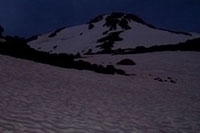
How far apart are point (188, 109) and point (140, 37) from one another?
56623mm

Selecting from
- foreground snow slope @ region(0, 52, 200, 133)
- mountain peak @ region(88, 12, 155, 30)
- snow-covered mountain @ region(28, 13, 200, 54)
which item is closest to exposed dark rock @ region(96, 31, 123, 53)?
snow-covered mountain @ region(28, 13, 200, 54)

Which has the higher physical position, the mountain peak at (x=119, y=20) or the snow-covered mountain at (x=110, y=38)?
the mountain peak at (x=119, y=20)

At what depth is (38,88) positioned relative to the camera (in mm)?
13320

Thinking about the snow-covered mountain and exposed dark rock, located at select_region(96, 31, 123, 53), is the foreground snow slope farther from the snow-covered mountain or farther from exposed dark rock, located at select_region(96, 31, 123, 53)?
the snow-covered mountain

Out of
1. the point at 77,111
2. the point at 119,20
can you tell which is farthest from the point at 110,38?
the point at 77,111

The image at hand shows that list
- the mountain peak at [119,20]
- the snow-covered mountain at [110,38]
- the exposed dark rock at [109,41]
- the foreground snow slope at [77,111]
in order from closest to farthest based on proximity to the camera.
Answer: the foreground snow slope at [77,111]
the exposed dark rock at [109,41]
the snow-covered mountain at [110,38]
the mountain peak at [119,20]

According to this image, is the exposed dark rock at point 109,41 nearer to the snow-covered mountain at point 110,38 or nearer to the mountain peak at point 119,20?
the snow-covered mountain at point 110,38

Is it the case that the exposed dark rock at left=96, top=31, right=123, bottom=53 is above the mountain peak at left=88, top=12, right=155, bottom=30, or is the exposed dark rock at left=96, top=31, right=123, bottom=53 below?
below

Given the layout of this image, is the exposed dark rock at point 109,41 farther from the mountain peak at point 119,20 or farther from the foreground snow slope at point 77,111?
the foreground snow slope at point 77,111

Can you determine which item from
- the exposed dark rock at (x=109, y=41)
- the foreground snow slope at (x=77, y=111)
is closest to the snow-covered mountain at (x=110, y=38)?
the exposed dark rock at (x=109, y=41)

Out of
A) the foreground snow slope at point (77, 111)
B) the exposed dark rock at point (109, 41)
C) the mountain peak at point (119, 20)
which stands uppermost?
the mountain peak at point (119, 20)

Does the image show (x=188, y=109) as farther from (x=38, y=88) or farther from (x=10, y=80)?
(x=10, y=80)

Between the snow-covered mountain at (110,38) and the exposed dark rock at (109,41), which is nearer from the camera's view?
the exposed dark rock at (109,41)

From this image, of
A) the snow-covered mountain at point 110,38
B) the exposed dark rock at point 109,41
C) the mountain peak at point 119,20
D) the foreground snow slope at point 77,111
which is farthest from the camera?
the mountain peak at point 119,20
